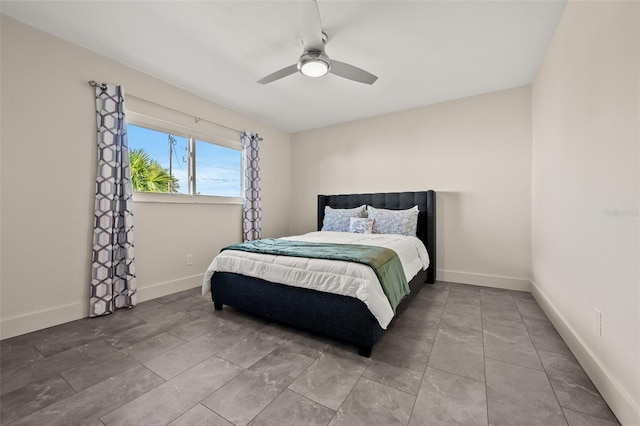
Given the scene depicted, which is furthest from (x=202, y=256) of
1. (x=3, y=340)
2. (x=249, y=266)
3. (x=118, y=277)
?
(x=3, y=340)

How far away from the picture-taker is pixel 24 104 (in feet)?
6.78

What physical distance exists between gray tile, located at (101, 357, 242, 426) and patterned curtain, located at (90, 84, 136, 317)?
60.2 inches

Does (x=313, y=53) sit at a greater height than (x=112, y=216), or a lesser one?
greater

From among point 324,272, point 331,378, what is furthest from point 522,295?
point 331,378

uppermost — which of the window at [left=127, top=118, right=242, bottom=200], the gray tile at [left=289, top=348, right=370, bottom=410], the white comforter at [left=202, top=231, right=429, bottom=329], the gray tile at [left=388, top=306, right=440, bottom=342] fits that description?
the window at [left=127, top=118, right=242, bottom=200]

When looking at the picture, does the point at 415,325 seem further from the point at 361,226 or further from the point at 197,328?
the point at 197,328

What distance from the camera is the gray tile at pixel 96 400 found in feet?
3.96

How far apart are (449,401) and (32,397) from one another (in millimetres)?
2222

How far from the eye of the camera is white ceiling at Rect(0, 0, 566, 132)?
189cm

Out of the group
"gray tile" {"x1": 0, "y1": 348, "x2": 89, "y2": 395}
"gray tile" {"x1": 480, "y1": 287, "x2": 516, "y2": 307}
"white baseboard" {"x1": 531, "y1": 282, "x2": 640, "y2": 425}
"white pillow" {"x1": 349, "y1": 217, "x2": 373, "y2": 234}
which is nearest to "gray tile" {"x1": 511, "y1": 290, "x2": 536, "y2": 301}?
"gray tile" {"x1": 480, "y1": 287, "x2": 516, "y2": 307}

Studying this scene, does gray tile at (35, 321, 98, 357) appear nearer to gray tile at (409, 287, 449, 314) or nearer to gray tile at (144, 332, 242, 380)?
gray tile at (144, 332, 242, 380)

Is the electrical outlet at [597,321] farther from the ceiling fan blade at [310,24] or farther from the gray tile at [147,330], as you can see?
the gray tile at [147,330]

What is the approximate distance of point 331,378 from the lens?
1.50 metres

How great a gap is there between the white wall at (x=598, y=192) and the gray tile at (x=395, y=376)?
0.89 metres
